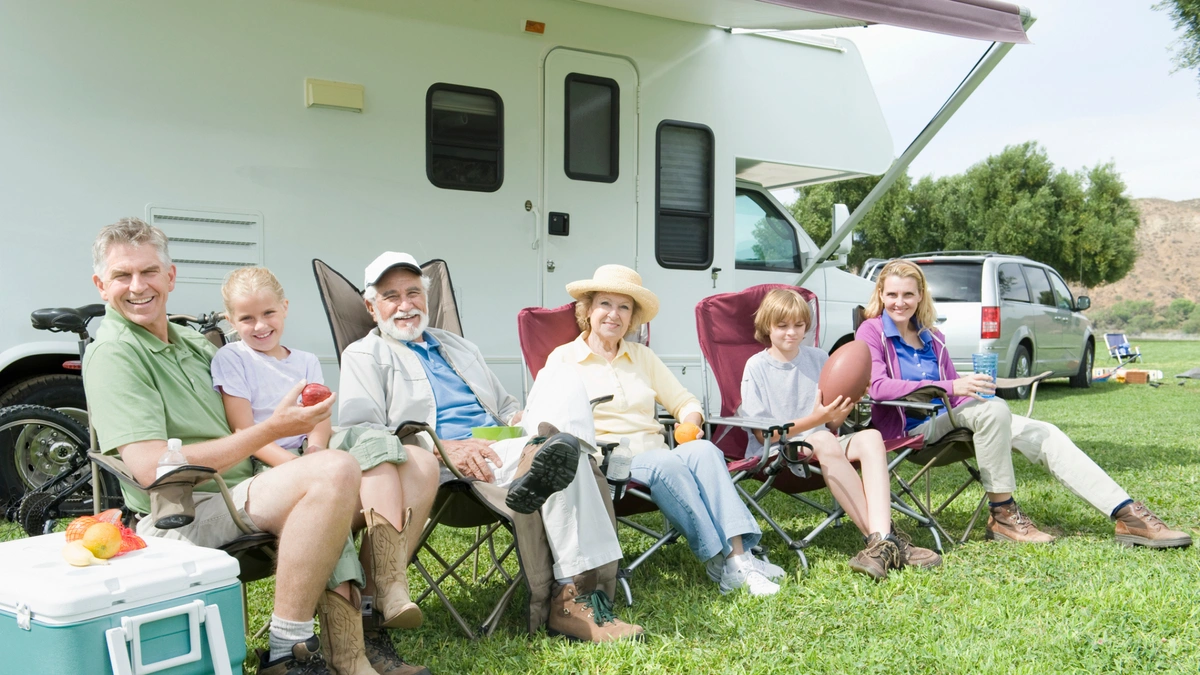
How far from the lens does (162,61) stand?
12.6ft

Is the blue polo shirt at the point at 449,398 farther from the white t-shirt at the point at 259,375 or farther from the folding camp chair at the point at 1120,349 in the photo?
the folding camp chair at the point at 1120,349

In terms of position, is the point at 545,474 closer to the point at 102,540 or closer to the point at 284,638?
the point at 284,638

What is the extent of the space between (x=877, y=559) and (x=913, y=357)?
1.15 m

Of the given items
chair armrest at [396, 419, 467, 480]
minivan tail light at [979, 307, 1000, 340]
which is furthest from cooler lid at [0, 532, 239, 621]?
minivan tail light at [979, 307, 1000, 340]

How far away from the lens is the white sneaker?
298 centimetres

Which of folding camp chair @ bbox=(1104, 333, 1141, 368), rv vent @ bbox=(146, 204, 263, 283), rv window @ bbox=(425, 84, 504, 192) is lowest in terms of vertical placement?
folding camp chair @ bbox=(1104, 333, 1141, 368)

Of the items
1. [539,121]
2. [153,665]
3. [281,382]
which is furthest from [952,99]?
[153,665]

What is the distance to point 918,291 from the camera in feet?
Result: 12.9

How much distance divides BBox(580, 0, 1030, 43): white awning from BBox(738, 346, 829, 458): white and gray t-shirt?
153 cm

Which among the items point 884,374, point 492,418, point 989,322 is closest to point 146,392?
point 492,418

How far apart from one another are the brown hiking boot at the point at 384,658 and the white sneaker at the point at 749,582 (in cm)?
109

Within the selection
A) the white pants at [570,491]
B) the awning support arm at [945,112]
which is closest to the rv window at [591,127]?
the awning support arm at [945,112]

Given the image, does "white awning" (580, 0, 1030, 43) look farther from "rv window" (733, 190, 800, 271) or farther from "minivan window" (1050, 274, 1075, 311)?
"minivan window" (1050, 274, 1075, 311)

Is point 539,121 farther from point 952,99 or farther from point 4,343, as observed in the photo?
point 4,343
